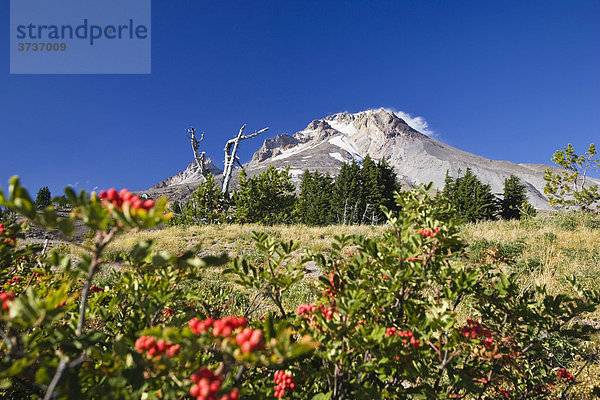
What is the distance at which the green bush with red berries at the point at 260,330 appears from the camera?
769 millimetres

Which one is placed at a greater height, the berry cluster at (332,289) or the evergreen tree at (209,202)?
the evergreen tree at (209,202)

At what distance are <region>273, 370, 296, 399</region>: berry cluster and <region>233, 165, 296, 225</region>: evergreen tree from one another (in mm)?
15112

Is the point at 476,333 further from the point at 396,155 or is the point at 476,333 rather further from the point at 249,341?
the point at 396,155

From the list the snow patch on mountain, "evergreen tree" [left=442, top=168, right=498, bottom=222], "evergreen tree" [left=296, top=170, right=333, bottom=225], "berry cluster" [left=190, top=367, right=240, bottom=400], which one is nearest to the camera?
"berry cluster" [left=190, top=367, right=240, bottom=400]

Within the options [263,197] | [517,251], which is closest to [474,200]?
[263,197]

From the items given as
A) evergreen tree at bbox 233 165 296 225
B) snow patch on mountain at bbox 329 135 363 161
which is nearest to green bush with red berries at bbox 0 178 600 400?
evergreen tree at bbox 233 165 296 225

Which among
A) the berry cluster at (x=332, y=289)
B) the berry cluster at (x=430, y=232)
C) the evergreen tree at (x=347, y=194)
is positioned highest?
the evergreen tree at (x=347, y=194)

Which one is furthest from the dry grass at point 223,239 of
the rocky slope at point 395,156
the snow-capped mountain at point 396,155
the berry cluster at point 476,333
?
the rocky slope at point 395,156

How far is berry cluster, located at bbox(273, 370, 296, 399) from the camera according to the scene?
1.27 m

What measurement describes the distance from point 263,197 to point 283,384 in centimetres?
1551

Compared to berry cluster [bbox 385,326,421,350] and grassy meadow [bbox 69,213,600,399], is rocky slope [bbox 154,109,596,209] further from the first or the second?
berry cluster [bbox 385,326,421,350]

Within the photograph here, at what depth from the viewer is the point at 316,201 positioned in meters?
32.3

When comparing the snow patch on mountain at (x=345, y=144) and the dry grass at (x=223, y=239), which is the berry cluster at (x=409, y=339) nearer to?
the dry grass at (x=223, y=239)

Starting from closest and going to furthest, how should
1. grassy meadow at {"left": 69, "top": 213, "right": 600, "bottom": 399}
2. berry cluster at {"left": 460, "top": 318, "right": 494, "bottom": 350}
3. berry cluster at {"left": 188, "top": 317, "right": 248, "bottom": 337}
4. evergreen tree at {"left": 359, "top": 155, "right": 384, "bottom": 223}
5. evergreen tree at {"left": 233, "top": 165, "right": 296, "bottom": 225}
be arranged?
berry cluster at {"left": 188, "top": 317, "right": 248, "bottom": 337} → berry cluster at {"left": 460, "top": 318, "right": 494, "bottom": 350} → grassy meadow at {"left": 69, "top": 213, "right": 600, "bottom": 399} → evergreen tree at {"left": 233, "top": 165, "right": 296, "bottom": 225} → evergreen tree at {"left": 359, "top": 155, "right": 384, "bottom": 223}
